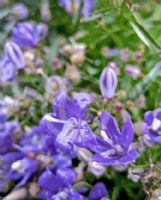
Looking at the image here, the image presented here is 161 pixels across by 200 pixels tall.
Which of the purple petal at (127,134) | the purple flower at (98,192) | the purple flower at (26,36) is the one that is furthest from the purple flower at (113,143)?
the purple flower at (26,36)

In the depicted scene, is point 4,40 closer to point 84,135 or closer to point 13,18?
point 13,18

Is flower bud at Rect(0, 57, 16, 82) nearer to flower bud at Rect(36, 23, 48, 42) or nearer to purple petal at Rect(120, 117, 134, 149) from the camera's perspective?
flower bud at Rect(36, 23, 48, 42)

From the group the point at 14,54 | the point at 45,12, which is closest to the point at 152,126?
the point at 14,54

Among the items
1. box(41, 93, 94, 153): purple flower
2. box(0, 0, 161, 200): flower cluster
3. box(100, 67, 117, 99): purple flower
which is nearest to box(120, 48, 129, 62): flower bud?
box(0, 0, 161, 200): flower cluster

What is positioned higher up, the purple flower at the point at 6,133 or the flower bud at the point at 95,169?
the purple flower at the point at 6,133

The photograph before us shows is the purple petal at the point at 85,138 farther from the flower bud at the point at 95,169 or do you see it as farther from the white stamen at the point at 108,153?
the flower bud at the point at 95,169
